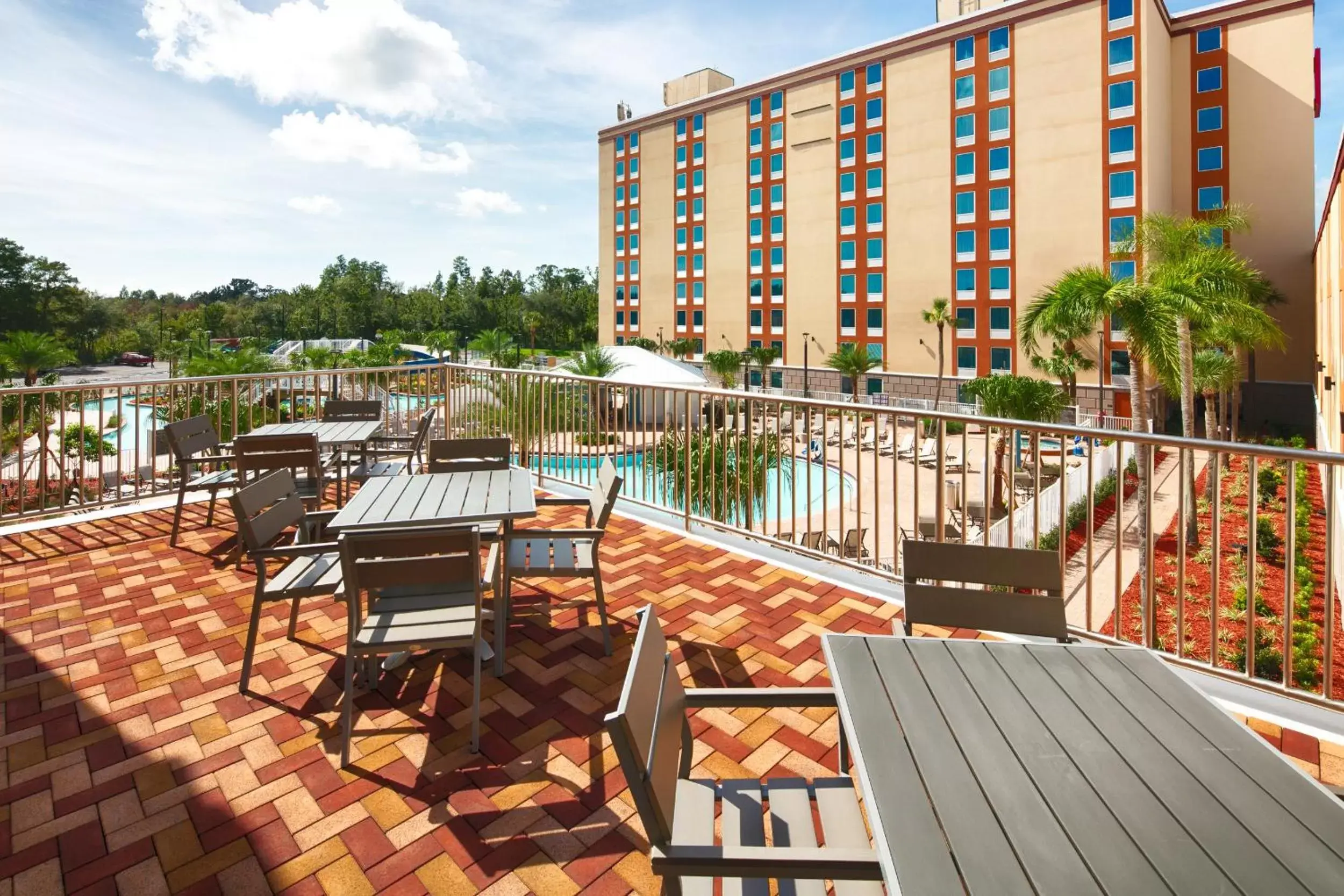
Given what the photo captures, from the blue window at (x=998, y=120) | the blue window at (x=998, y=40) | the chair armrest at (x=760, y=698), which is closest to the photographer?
the chair armrest at (x=760, y=698)

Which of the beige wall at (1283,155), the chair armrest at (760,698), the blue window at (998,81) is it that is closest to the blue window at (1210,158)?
the beige wall at (1283,155)

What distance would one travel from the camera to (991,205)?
3753cm

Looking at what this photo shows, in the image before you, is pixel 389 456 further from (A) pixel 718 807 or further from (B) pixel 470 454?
(A) pixel 718 807

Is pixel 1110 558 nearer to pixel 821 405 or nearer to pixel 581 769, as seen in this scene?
pixel 821 405

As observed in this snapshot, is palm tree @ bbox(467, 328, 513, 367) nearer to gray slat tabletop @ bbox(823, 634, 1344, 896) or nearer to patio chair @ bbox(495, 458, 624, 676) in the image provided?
patio chair @ bbox(495, 458, 624, 676)

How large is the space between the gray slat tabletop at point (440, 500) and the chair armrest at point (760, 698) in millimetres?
1466

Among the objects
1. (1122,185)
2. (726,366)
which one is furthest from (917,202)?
(726,366)

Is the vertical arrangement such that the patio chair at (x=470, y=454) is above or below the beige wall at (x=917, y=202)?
below

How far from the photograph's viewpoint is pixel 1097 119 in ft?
111

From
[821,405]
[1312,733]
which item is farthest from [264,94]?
[1312,733]

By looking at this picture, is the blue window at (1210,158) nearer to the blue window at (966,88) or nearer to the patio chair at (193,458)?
the blue window at (966,88)

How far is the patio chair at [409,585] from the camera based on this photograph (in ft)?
7.82

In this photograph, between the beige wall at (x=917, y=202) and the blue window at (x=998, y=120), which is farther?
the beige wall at (x=917, y=202)

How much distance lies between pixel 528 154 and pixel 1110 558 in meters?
27.4
